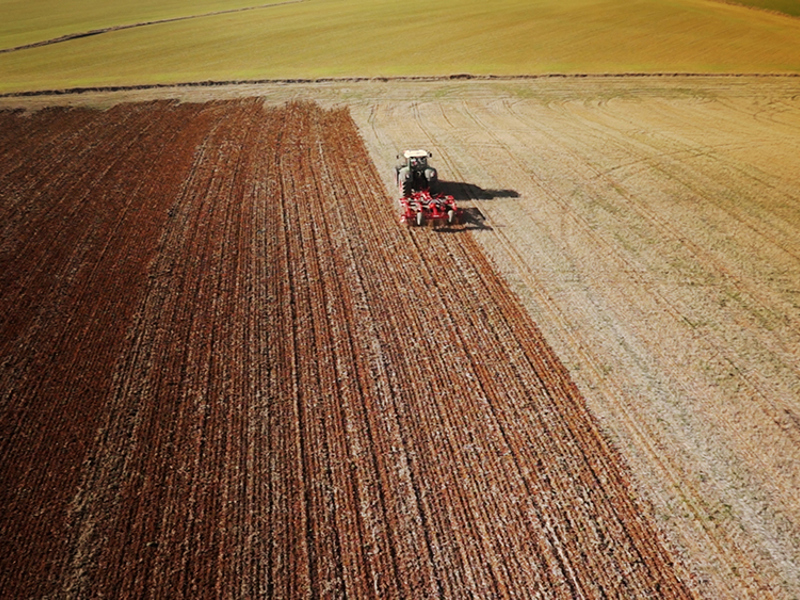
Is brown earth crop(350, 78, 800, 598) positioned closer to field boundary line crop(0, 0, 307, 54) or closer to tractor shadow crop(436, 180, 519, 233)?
tractor shadow crop(436, 180, 519, 233)

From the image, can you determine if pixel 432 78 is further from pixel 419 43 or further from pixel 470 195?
pixel 470 195

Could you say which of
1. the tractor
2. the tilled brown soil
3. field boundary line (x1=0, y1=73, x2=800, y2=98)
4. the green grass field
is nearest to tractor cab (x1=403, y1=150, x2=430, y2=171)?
the tractor

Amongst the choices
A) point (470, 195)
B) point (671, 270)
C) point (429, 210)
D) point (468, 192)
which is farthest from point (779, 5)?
point (429, 210)

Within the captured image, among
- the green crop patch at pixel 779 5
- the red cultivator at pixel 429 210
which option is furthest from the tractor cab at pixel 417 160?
the green crop patch at pixel 779 5

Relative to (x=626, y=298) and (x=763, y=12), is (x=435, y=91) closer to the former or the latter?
(x=626, y=298)

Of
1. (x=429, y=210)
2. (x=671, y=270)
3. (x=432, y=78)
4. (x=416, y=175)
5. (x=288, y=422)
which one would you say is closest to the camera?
(x=288, y=422)
